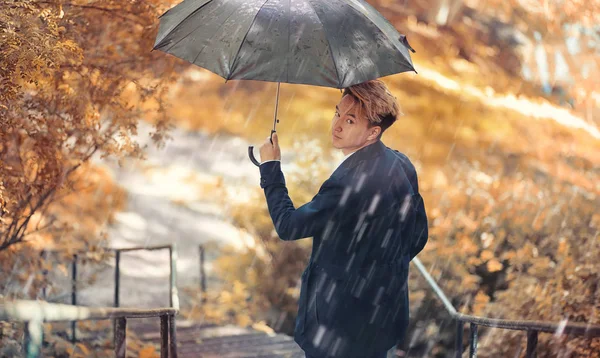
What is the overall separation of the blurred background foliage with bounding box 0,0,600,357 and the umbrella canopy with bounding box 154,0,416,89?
0.85m

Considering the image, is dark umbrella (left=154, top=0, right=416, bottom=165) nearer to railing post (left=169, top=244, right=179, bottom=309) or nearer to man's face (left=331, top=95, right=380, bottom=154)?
man's face (left=331, top=95, right=380, bottom=154)

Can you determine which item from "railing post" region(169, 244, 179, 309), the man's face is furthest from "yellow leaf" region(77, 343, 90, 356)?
the man's face

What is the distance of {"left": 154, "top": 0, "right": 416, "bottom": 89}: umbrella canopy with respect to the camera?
9.61 ft

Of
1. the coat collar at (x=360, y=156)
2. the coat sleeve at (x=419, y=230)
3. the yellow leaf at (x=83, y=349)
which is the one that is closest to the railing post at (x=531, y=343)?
the coat sleeve at (x=419, y=230)

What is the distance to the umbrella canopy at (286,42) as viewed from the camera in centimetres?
293

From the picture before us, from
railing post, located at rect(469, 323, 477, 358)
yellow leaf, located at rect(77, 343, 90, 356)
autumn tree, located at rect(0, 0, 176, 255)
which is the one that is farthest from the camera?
yellow leaf, located at rect(77, 343, 90, 356)

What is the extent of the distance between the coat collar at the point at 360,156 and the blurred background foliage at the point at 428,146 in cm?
163

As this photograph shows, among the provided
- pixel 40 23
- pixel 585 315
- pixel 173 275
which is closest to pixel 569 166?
pixel 585 315

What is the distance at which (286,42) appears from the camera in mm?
2980

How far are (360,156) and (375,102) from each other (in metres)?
0.23

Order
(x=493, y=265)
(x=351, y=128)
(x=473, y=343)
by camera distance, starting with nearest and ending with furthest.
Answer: (x=351, y=128) < (x=473, y=343) < (x=493, y=265)

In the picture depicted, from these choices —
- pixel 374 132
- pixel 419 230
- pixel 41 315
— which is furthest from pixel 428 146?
pixel 41 315

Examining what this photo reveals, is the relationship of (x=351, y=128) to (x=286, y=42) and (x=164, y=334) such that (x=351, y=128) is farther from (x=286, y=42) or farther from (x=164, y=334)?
(x=164, y=334)

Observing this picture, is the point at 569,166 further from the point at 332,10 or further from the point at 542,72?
the point at 332,10
